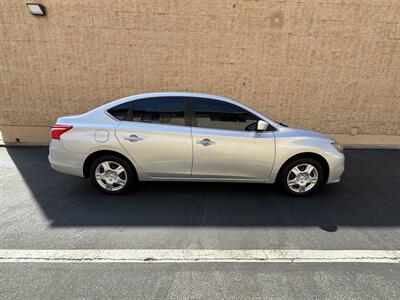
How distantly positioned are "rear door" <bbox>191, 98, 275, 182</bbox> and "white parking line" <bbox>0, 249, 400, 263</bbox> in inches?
51.2

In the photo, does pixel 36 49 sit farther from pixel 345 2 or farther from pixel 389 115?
pixel 389 115

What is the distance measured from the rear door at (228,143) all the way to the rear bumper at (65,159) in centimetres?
173

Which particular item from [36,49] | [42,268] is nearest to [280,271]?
[42,268]

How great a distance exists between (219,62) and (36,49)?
5.14 metres

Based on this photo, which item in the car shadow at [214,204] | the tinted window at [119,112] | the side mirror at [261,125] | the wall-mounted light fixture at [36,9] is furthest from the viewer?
the wall-mounted light fixture at [36,9]

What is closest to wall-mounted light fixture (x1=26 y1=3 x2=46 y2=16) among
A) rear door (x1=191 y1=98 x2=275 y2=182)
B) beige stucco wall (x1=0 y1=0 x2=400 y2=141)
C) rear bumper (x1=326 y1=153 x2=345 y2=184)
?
beige stucco wall (x1=0 y1=0 x2=400 y2=141)

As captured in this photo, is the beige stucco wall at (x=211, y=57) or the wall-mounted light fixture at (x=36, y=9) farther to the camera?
the beige stucco wall at (x=211, y=57)

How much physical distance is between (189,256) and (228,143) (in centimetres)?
166

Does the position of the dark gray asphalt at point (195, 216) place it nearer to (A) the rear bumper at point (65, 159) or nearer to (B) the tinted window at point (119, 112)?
(A) the rear bumper at point (65, 159)

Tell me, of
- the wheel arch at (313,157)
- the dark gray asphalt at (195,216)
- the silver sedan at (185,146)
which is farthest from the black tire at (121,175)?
the wheel arch at (313,157)

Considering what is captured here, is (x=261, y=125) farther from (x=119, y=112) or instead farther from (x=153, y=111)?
(x=119, y=112)

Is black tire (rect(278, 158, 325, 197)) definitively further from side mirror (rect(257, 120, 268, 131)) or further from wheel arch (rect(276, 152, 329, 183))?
side mirror (rect(257, 120, 268, 131))

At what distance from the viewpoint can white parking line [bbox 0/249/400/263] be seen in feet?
7.66

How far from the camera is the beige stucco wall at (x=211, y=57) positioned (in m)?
6.33
